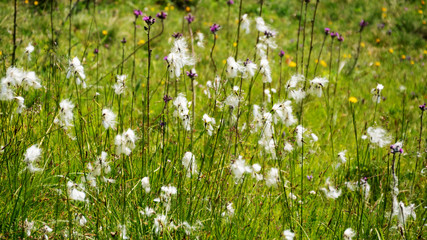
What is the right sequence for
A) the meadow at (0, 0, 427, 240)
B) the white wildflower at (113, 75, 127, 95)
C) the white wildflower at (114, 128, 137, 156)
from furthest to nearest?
the white wildflower at (113, 75, 127, 95) < the meadow at (0, 0, 427, 240) < the white wildflower at (114, 128, 137, 156)

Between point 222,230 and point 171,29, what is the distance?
504 centimetres

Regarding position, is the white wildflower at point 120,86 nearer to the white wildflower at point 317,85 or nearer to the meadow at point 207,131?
the meadow at point 207,131

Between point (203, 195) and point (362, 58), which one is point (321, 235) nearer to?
point (203, 195)

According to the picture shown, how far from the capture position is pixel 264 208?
2359 millimetres

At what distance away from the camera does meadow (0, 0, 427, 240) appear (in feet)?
6.25

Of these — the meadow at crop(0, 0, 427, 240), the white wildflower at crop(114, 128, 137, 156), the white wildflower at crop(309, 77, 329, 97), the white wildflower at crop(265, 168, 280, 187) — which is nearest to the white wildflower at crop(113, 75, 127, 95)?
the meadow at crop(0, 0, 427, 240)

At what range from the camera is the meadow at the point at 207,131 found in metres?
1.91

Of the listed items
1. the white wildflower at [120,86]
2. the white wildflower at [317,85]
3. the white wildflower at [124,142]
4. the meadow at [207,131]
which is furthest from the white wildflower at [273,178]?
the white wildflower at [120,86]

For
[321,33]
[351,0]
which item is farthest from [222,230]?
[351,0]

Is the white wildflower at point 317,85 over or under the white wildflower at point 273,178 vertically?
over

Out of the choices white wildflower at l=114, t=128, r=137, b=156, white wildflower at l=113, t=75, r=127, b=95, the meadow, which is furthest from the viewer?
white wildflower at l=113, t=75, r=127, b=95

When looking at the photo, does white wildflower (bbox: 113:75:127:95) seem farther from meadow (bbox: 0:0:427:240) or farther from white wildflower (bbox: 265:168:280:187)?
white wildflower (bbox: 265:168:280:187)

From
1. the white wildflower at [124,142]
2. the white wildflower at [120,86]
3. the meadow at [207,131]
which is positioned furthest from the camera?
the white wildflower at [120,86]

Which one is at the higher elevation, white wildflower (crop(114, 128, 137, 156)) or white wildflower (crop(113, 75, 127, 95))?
white wildflower (crop(113, 75, 127, 95))
